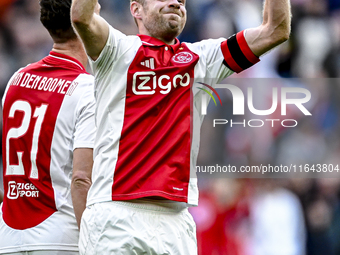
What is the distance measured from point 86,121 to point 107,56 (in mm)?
412

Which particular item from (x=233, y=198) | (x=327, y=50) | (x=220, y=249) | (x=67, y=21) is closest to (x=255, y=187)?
(x=233, y=198)

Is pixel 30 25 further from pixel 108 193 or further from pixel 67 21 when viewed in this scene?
pixel 108 193

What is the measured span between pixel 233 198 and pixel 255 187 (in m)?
0.30

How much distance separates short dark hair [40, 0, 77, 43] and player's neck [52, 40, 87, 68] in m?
0.03

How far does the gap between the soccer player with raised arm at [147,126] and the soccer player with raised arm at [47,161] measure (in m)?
0.21

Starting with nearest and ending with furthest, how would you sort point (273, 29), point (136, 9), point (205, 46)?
point (273, 29) < point (205, 46) < point (136, 9)

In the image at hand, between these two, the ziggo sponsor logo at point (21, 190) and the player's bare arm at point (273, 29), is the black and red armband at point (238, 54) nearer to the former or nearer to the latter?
the player's bare arm at point (273, 29)

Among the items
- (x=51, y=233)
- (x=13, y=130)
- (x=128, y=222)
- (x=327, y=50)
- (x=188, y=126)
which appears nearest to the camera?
(x=128, y=222)

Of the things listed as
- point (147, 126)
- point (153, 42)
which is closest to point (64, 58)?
point (153, 42)

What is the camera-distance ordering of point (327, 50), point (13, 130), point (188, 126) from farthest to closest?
point (327, 50) → point (13, 130) → point (188, 126)

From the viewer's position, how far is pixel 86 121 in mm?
2637

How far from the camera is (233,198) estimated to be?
594cm

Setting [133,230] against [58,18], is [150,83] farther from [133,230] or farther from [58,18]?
[58,18]

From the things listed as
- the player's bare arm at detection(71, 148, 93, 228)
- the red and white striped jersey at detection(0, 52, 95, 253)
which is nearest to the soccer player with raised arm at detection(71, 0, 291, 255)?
the player's bare arm at detection(71, 148, 93, 228)
